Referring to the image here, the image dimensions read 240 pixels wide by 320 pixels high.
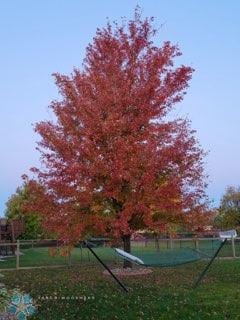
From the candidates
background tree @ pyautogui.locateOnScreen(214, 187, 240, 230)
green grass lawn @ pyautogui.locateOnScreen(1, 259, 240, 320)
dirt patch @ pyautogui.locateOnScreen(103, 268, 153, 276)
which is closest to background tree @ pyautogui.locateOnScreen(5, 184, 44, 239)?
background tree @ pyautogui.locateOnScreen(214, 187, 240, 230)

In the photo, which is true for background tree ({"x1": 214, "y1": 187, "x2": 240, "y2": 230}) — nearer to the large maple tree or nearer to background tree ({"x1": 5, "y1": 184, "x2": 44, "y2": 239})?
background tree ({"x1": 5, "y1": 184, "x2": 44, "y2": 239})

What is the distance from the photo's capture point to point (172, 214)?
63.2 ft

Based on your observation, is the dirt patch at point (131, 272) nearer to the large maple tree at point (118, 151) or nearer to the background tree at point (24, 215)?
the large maple tree at point (118, 151)

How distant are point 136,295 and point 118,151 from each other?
652 centimetres

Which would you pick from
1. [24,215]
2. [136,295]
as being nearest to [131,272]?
[136,295]

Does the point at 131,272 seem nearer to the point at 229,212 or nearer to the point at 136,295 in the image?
the point at 136,295

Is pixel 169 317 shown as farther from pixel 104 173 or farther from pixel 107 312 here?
pixel 104 173

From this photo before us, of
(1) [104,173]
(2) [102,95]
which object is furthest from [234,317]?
(2) [102,95]

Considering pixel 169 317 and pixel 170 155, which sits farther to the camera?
pixel 170 155

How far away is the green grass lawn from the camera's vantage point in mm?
10195

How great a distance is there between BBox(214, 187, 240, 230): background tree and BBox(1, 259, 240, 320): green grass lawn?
77.7 feet

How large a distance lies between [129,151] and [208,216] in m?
4.23

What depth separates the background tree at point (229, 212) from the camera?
140 ft

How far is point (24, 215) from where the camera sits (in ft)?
134
